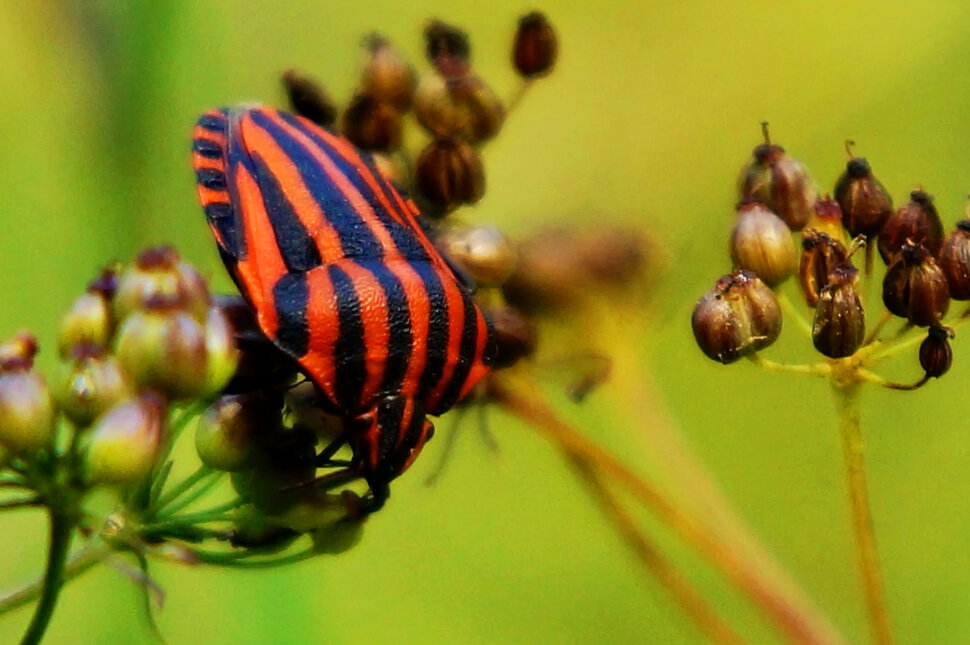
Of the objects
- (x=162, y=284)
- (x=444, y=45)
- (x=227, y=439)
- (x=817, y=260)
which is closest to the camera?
(x=162, y=284)

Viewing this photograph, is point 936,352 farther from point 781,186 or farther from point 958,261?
point 781,186

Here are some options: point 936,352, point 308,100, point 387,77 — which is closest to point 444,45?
point 387,77

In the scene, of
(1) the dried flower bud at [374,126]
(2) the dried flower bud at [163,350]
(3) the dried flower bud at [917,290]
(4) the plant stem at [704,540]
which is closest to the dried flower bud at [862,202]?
(3) the dried flower bud at [917,290]

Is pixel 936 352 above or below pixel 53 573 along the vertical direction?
above

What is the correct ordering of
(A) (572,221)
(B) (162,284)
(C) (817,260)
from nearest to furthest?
(B) (162,284) → (C) (817,260) → (A) (572,221)

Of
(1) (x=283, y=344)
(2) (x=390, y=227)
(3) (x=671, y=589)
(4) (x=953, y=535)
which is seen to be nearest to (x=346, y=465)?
(1) (x=283, y=344)

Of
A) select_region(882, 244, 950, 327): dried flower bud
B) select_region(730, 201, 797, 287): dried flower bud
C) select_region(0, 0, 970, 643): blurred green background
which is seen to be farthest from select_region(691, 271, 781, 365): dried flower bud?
select_region(0, 0, 970, 643): blurred green background
